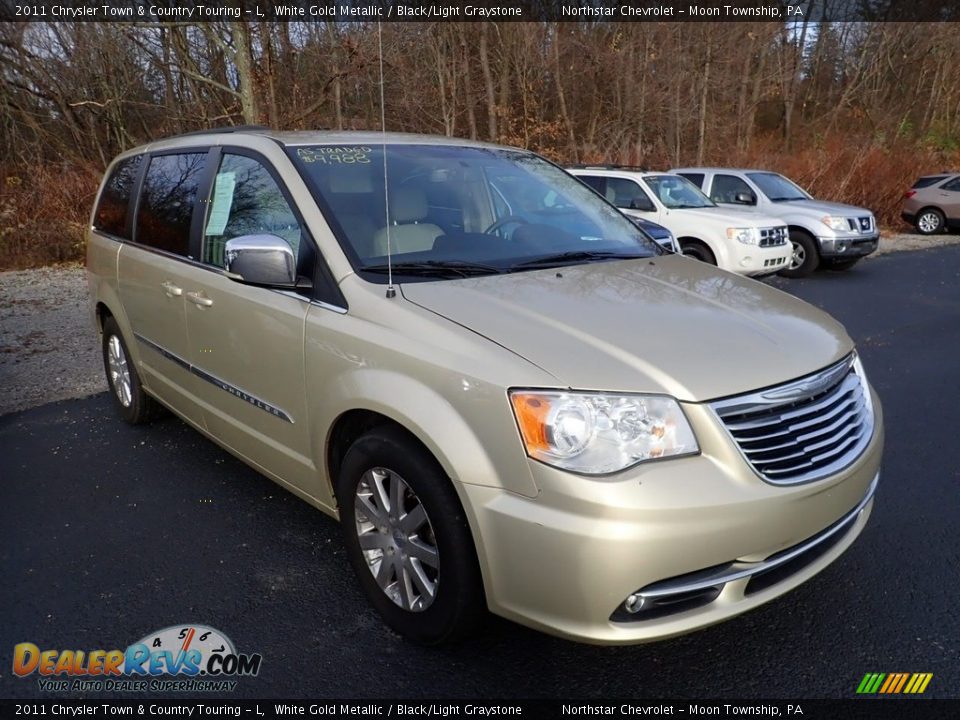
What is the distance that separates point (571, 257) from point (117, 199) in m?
3.31

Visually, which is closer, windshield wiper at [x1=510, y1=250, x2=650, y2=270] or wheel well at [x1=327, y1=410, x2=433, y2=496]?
wheel well at [x1=327, y1=410, x2=433, y2=496]

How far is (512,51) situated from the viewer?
69.9ft

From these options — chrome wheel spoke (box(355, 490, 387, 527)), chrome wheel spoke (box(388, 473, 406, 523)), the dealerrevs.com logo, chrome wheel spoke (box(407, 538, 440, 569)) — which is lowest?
the dealerrevs.com logo

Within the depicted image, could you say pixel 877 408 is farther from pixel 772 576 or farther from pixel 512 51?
pixel 512 51

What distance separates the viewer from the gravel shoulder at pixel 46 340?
5784 mm

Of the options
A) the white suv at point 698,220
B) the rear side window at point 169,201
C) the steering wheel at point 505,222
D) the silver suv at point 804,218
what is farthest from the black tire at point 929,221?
the rear side window at point 169,201

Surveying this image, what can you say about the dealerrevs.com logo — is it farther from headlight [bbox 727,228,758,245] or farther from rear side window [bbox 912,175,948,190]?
rear side window [bbox 912,175,948,190]

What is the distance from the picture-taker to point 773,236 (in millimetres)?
10328

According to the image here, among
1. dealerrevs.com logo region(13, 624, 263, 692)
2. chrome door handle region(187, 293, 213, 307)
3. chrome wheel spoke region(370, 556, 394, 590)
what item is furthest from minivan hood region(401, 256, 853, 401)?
dealerrevs.com logo region(13, 624, 263, 692)

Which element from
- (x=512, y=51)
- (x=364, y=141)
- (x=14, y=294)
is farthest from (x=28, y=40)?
(x=364, y=141)

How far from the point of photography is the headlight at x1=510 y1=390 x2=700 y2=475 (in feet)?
6.81

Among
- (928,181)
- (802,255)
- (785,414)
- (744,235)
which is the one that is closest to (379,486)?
(785,414)

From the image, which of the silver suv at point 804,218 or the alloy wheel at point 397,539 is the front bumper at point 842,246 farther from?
the alloy wheel at point 397,539

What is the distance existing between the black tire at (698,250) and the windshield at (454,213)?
22.8ft
